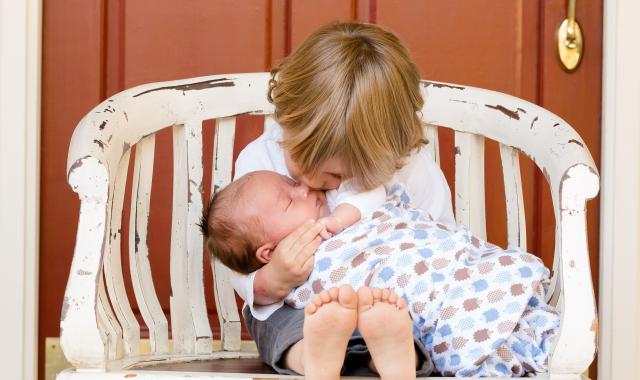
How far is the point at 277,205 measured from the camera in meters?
1.35

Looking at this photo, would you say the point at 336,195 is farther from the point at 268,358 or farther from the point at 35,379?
the point at 35,379

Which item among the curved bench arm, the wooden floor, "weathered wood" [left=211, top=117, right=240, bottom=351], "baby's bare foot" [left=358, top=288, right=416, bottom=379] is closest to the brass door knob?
the curved bench arm

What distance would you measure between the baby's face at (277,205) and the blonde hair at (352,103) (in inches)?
2.0

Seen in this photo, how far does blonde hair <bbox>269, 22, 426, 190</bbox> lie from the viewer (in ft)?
4.13

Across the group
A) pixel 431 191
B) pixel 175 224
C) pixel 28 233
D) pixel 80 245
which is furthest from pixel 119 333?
pixel 28 233

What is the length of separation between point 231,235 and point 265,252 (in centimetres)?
5

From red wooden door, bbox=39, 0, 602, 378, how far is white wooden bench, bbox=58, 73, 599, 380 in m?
0.37

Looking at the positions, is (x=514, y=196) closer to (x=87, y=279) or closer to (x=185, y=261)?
(x=185, y=261)

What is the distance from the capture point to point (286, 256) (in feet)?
4.21

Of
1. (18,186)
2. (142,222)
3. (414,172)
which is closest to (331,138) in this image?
(414,172)

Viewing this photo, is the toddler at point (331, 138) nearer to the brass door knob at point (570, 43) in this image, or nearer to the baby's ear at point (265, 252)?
the baby's ear at point (265, 252)

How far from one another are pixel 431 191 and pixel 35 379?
0.96 m

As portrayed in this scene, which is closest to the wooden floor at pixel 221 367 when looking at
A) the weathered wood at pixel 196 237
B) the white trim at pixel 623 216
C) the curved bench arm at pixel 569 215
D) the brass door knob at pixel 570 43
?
the weathered wood at pixel 196 237

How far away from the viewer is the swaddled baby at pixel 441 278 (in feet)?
3.93
